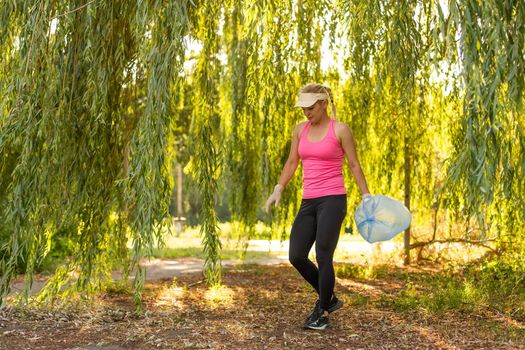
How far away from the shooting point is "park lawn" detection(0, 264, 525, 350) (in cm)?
408

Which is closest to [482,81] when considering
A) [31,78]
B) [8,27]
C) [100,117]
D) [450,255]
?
[100,117]

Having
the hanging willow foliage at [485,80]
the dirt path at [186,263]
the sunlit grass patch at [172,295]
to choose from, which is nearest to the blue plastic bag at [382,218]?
the hanging willow foliage at [485,80]

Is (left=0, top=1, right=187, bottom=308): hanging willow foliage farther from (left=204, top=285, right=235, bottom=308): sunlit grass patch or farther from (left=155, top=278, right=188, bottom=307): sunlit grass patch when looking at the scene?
(left=204, top=285, right=235, bottom=308): sunlit grass patch

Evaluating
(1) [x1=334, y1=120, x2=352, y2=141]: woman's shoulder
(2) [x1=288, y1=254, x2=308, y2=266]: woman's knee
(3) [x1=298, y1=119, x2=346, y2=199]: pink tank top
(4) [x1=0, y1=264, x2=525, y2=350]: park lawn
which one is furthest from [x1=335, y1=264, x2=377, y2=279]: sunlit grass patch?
(1) [x1=334, y1=120, x2=352, y2=141]: woman's shoulder

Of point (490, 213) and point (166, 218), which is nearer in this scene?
point (166, 218)

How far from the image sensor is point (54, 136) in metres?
4.19

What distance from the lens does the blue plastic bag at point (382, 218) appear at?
439 cm

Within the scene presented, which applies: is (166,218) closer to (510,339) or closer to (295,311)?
(295,311)

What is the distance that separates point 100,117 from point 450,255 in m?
6.54

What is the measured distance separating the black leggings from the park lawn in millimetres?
385

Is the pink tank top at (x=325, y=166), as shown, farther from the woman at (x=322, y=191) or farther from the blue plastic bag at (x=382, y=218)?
the blue plastic bag at (x=382, y=218)

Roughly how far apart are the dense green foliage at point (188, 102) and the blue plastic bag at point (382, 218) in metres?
0.46

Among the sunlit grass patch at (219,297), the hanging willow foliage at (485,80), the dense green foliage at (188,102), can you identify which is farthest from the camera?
the sunlit grass patch at (219,297)

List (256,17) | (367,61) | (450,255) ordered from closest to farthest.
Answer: (256,17), (367,61), (450,255)
